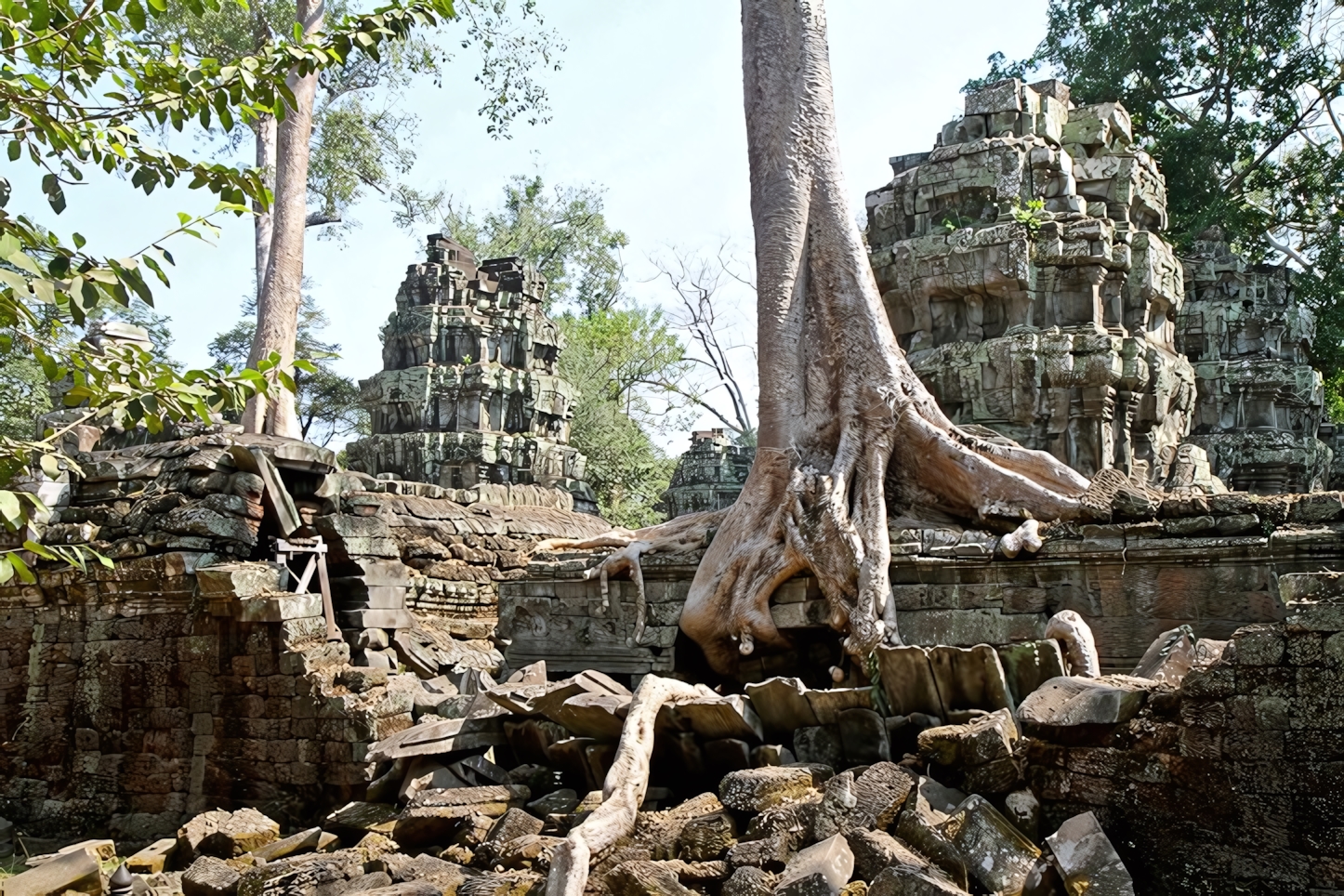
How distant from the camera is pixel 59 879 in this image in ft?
17.9

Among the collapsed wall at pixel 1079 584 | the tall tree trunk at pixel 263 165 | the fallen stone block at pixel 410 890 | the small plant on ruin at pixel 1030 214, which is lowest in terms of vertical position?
the fallen stone block at pixel 410 890

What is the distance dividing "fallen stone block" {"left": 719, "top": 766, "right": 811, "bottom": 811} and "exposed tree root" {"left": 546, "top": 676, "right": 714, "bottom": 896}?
47 cm

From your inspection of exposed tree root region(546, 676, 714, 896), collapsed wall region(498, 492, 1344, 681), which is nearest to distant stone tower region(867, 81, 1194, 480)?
collapsed wall region(498, 492, 1344, 681)

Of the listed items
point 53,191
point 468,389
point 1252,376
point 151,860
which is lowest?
point 151,860

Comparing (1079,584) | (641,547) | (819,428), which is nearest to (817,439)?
(819,428)

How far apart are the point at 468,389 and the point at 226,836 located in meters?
12.2

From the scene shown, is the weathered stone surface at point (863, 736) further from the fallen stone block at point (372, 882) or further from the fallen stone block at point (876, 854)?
the fallen stone block at point (372, 882)

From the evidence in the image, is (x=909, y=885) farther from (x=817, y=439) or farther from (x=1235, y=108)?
(x=1235, y=108)

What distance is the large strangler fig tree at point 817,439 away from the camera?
679 cm

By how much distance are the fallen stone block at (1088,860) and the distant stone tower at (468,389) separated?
14.0m

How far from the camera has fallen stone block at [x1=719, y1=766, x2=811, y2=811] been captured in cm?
447

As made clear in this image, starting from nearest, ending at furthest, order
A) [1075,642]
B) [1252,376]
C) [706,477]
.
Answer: [1075,642] → [1252,376] → [706,477]

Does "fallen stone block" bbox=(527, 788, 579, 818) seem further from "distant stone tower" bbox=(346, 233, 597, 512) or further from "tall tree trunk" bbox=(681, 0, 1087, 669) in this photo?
"distant stone tower" bbox=(346, 233, 597, 512)

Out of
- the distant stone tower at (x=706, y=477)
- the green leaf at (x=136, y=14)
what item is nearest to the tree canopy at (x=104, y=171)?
the green leaf at (x=136, y=14)
